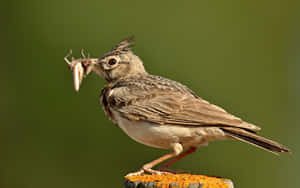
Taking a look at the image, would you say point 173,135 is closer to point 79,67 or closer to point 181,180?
point 181,180

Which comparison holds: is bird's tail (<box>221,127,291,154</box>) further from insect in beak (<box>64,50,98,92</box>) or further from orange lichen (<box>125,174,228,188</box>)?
insect in beak (<box>64,50,98,92</box>)

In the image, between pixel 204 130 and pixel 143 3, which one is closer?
pixel 204 130

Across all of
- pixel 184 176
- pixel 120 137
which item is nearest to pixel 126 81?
pixel 184 176

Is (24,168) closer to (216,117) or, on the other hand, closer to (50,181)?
(50,181)

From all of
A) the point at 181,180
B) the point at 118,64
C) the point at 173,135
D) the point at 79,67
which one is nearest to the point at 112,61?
the point at 118,64

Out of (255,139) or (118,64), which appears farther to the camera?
(118,64)

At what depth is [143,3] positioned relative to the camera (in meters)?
14.6

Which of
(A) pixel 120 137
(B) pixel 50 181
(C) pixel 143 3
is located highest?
(C) pixel 143 3

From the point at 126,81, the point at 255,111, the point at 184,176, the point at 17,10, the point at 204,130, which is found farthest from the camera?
the point at 17,10

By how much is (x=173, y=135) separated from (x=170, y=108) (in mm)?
509

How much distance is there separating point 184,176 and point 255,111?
773cm

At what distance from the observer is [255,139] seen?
23.4 feet

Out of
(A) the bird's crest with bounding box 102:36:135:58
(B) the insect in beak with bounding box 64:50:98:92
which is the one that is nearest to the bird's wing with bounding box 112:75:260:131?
(B) the insect in beak with bounding box 64:50:98:92

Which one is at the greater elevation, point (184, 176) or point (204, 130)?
point (204, 130)
